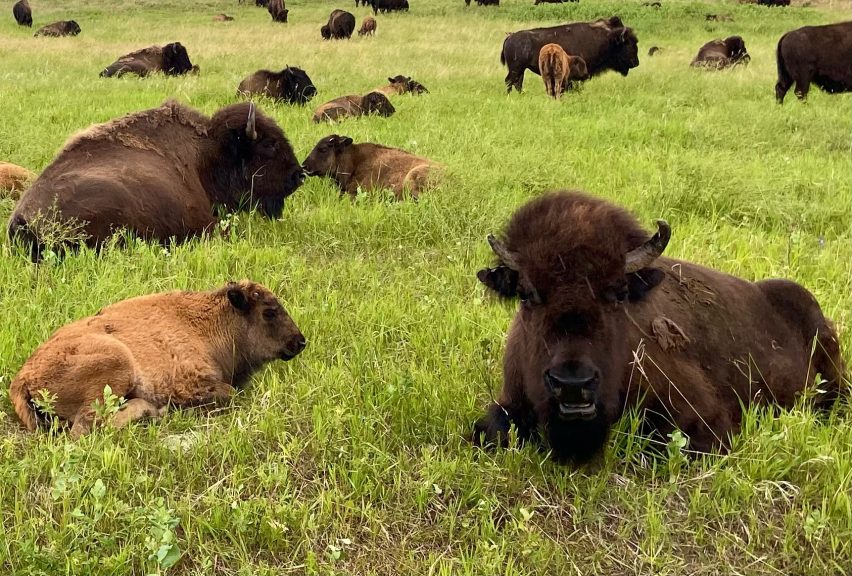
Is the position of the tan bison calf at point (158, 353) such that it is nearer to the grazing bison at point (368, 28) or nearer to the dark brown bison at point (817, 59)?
the dark brown bison at point (817, 59)

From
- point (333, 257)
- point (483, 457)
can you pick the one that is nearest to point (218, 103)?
point (333, 257)

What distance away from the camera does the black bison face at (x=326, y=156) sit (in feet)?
28.8

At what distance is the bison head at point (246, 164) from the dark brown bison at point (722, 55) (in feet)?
52.0

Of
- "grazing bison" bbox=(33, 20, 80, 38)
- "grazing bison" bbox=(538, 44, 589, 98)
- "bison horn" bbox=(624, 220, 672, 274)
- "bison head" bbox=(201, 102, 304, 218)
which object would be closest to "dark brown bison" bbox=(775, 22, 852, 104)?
"grazing bison" bbox=(538, 44, 589, 98)

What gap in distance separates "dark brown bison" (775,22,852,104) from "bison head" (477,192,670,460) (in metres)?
15.0

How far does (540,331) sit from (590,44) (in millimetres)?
18191

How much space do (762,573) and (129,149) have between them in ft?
19.3

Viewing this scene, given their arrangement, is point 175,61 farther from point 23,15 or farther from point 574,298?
point 23,15

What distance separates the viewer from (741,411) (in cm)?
356

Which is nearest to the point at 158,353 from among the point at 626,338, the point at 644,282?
the point at 626,338

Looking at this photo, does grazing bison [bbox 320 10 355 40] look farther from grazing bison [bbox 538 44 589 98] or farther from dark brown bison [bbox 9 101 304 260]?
dark brown bison [bbox 9 101 304 260]

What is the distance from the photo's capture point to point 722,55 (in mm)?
21219

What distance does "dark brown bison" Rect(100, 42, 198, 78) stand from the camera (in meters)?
18.3

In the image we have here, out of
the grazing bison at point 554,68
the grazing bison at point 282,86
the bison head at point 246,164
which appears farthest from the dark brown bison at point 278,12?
the bison head at point 246,164
